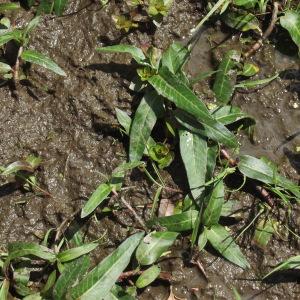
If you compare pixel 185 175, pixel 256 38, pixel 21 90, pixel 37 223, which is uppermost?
pixel 256 38

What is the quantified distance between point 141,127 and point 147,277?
2.99ft

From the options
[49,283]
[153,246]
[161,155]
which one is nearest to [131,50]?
[161,155]

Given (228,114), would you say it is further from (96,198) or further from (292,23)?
(96,198)

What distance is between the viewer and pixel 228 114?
374 cm

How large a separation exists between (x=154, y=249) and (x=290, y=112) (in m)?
1.29

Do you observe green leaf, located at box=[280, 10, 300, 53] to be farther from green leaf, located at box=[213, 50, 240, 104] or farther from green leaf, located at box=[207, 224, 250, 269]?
green leaf, located at box=[207, 224, 250, 269]

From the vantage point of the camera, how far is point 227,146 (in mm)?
3672

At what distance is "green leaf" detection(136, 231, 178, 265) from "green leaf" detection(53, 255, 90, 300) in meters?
0.35

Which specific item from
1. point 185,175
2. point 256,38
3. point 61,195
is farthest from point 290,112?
point 61,195

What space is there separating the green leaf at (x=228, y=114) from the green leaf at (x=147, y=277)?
1.01 m

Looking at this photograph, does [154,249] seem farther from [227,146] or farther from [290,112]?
[290,112]

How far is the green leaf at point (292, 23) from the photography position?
3816 mm

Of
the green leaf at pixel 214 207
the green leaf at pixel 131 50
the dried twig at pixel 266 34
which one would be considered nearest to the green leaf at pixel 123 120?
the green leaf at pixel 131 50

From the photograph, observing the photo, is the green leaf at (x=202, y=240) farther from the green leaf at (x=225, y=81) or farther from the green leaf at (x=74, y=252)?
the green leaf at (x=225, y=81)
